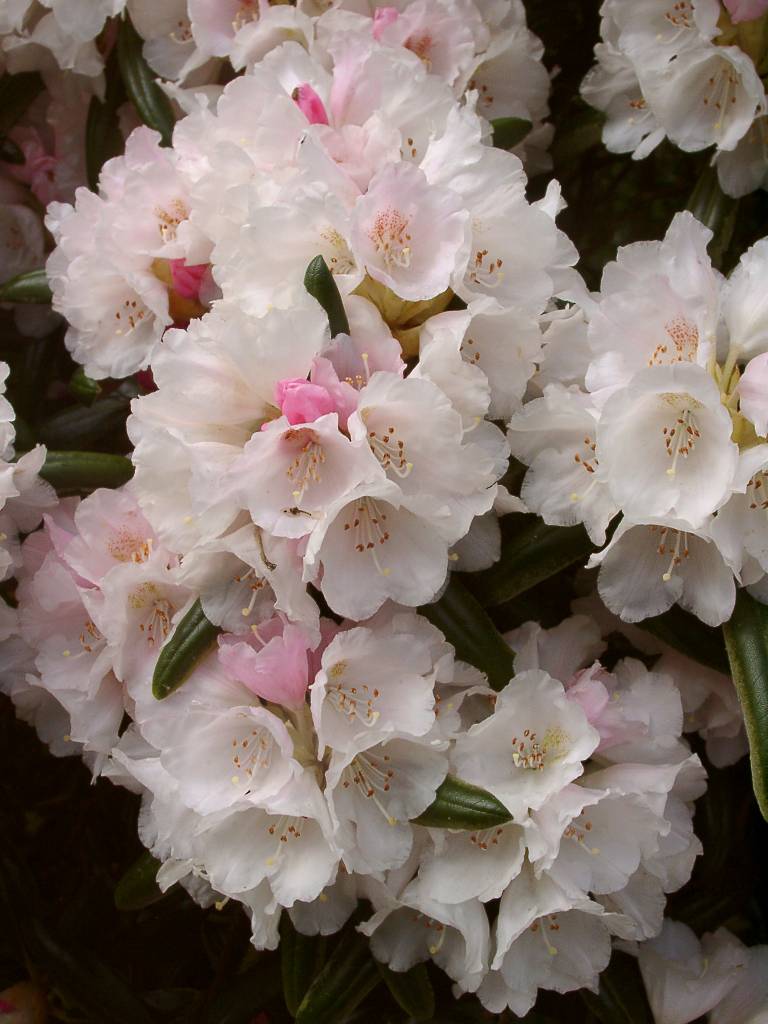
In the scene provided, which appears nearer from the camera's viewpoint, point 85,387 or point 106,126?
point 85,387

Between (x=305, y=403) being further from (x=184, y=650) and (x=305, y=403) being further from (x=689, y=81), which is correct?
(x=689, y=81)

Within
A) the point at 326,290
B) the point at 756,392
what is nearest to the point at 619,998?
the point at 756,392

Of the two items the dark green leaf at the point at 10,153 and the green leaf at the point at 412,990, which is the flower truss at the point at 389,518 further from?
the dark green leaf at the point at 10,153

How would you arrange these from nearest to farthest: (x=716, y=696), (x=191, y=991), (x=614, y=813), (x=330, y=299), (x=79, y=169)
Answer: (x=330, y=299), (x=614, y=813), (x=716, y=696), (x=191, y=991), (x=79, y=169)

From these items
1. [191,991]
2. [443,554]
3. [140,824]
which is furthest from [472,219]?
[191,991]

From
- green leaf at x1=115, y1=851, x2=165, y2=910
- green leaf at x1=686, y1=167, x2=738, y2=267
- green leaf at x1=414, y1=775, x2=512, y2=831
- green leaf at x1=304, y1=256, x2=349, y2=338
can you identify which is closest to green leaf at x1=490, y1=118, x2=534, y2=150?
green leaf at x1=686, y1=167, x2=738, y2=267

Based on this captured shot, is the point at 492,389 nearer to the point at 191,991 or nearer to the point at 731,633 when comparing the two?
the point at 731,633
